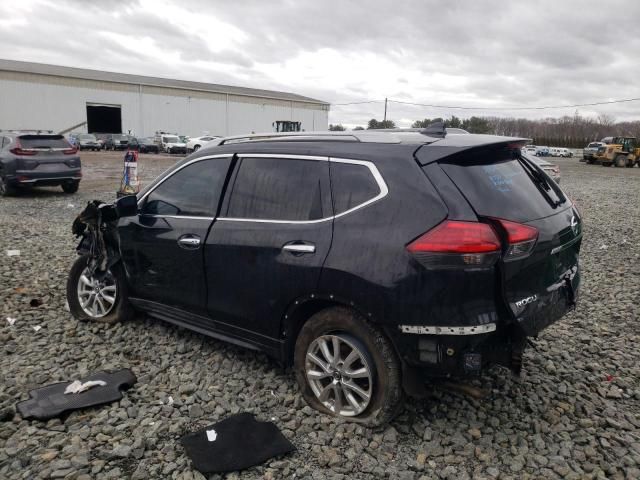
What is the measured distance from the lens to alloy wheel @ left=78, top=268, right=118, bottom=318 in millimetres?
4727

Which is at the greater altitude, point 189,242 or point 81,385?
point 189,242

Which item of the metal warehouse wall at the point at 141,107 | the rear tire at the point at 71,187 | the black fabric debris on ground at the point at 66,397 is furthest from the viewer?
the metal warehouse wall at the point at 141,107

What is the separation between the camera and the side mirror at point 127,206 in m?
4.25

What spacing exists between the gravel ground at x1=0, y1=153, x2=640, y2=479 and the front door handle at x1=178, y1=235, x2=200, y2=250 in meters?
0.94

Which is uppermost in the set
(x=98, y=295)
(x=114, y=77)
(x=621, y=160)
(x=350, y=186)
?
(x=114, y=77)

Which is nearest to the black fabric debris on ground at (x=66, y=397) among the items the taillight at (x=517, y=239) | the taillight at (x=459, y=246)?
the taillight at (x=459, y=246)

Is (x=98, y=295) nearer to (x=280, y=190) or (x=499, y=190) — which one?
(x=280, y=190)

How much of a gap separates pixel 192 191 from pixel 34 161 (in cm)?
1141

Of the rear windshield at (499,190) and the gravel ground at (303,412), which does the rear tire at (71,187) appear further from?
the rear windshield at (499,190)

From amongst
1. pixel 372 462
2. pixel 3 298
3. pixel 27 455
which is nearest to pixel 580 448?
pixel 372 462

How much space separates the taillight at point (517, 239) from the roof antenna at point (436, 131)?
813mm

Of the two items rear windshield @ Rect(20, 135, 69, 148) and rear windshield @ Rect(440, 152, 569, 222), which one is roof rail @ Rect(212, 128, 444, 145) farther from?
rear windshield @ Rect(20, 135, 69, 148)

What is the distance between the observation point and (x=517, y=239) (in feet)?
9.25

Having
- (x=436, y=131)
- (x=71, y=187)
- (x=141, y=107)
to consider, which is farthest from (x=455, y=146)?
(x=141, y=107)
